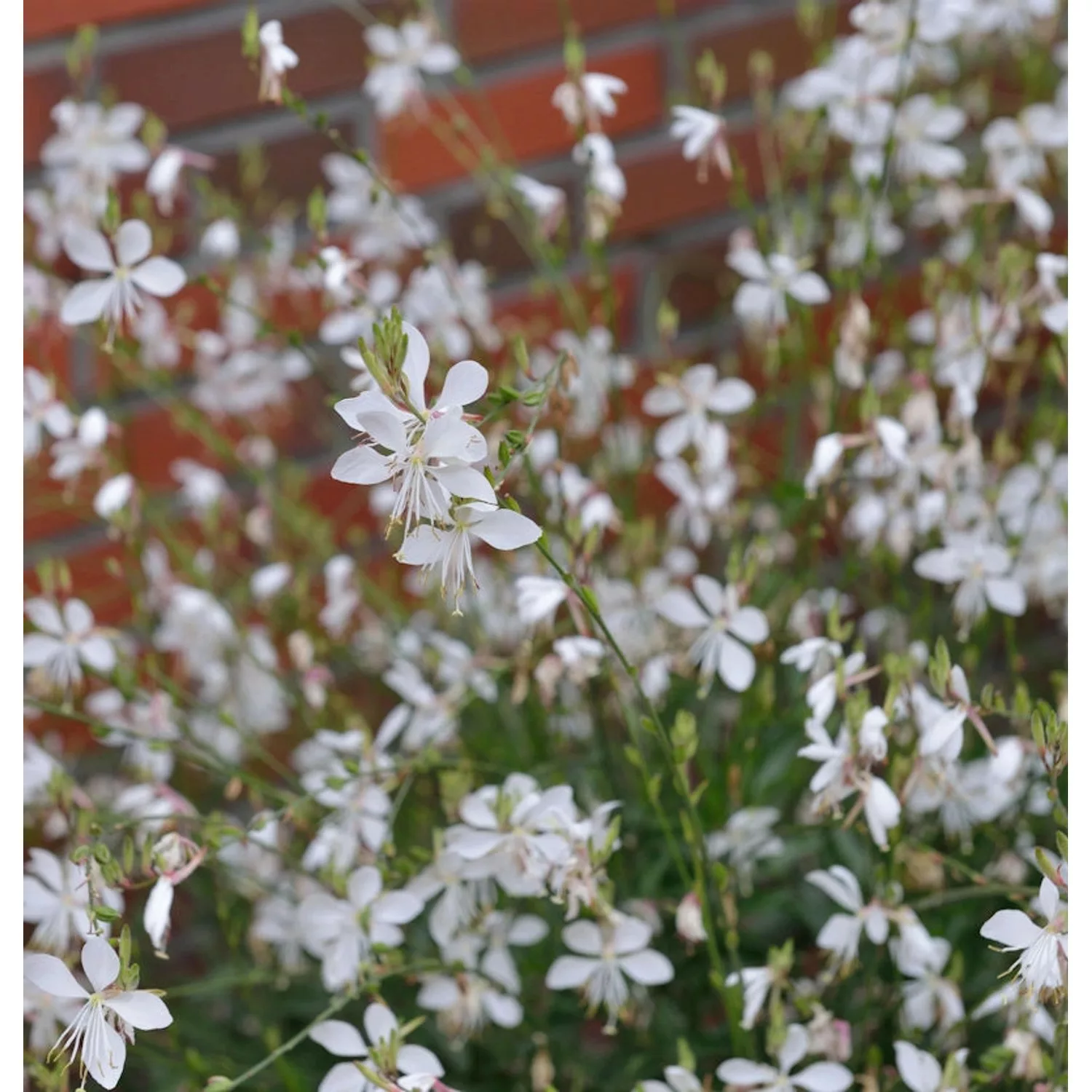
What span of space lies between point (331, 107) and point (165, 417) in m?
0.26

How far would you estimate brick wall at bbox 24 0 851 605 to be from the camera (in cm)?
95

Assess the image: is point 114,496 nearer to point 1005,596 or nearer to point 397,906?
point 397,906

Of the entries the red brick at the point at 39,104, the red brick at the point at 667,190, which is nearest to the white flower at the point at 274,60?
the red brick at the point at 39,104

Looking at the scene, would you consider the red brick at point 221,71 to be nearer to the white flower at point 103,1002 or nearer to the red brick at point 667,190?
the red brick at point 667,190

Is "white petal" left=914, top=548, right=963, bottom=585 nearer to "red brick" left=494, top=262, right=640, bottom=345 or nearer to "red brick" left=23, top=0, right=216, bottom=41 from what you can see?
"red brick" left=494, top=262, right=640, bottom=345

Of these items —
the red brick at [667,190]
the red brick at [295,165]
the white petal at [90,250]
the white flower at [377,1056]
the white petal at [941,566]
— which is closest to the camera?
the white flower at [377,1056]

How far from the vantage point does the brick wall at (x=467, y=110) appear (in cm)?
95

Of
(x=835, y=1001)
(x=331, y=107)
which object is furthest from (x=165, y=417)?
(x=835, y=1001)

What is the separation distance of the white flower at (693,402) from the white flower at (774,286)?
1.9 inches

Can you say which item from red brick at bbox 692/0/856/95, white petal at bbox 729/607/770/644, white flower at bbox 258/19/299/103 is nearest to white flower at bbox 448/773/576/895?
white petal at bbox 729/607/770/644

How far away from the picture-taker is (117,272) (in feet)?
2.10

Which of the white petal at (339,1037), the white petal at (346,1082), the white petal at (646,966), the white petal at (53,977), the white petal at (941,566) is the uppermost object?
the white petal at (53,977)

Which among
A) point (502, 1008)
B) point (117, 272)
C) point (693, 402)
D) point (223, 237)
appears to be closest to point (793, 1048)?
point (502, 1008)
